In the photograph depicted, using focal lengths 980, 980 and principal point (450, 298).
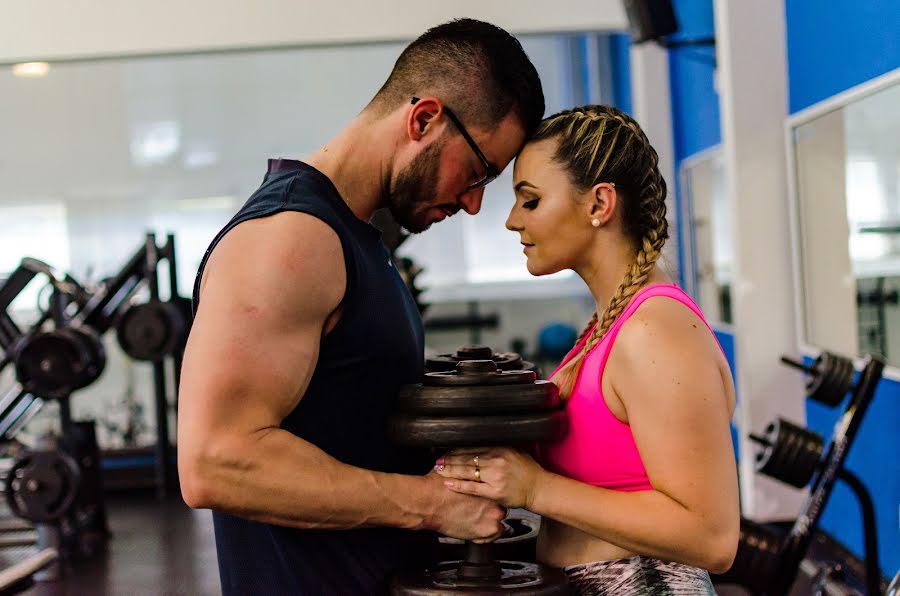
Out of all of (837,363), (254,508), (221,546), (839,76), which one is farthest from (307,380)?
(839,76)

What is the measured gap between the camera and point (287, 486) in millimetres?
1244

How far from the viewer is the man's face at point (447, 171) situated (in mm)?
1491

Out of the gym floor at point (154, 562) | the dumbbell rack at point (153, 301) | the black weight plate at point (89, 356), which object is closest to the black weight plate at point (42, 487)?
the gym floor at point (154, 562)

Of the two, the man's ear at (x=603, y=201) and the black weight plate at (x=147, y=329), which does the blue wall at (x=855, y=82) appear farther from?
the black weight plate at (x=147, y=329)

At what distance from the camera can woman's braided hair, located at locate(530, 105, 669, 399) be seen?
145 centimetres

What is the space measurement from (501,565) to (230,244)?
2.12 ft

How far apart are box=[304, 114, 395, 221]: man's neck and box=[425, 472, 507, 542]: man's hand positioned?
43 centimetres

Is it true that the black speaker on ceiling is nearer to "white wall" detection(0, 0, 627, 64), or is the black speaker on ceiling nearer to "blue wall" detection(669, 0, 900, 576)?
"white wall" detection(0, 0, 627, 64)

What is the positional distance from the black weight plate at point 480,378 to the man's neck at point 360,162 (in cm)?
29

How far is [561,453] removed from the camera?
4.75 ft

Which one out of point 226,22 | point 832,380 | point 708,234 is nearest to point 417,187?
point 832,380

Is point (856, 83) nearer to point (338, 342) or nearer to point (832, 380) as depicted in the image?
point (832, 380)

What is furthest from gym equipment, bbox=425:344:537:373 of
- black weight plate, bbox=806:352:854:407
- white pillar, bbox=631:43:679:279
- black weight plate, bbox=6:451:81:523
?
white pillar, bbox=631:43:679:279

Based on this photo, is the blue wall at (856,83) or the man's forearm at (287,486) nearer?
the man's forearm at (287,486)
